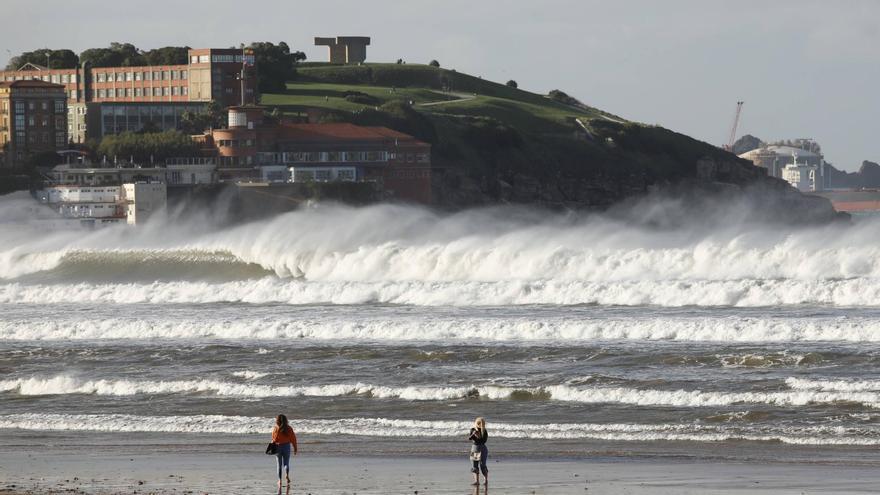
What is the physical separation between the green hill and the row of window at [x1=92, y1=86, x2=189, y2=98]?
7281 millimetres

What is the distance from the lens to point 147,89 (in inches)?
5015

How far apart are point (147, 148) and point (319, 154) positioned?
1233 cm

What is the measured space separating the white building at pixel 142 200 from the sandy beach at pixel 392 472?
2779 inches

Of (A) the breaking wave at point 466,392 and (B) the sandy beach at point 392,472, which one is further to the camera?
(A) the breaking wave at point 466,392

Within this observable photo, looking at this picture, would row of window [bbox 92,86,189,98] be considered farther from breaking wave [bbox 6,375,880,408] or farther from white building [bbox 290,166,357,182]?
breaking wave [bbox 6,375,880,408]

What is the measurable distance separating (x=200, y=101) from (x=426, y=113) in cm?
2382

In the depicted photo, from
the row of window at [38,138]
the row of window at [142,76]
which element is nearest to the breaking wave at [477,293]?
the row of window at [38,138]

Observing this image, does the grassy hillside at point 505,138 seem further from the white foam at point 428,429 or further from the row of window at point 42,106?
the white foam at point 428,429

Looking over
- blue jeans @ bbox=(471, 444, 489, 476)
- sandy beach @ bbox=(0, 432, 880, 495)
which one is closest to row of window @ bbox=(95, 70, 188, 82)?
sandy beach @ bbox=(0, 432, 880, 495)

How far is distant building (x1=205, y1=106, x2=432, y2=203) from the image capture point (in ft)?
356

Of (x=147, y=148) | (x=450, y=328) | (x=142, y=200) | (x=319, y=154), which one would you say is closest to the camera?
(x=450, y=328)

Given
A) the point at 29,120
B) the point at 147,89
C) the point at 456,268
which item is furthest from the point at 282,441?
the point at 147,89

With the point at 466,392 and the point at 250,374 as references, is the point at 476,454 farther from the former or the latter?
the point at 250,374

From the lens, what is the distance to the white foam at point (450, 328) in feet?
118
